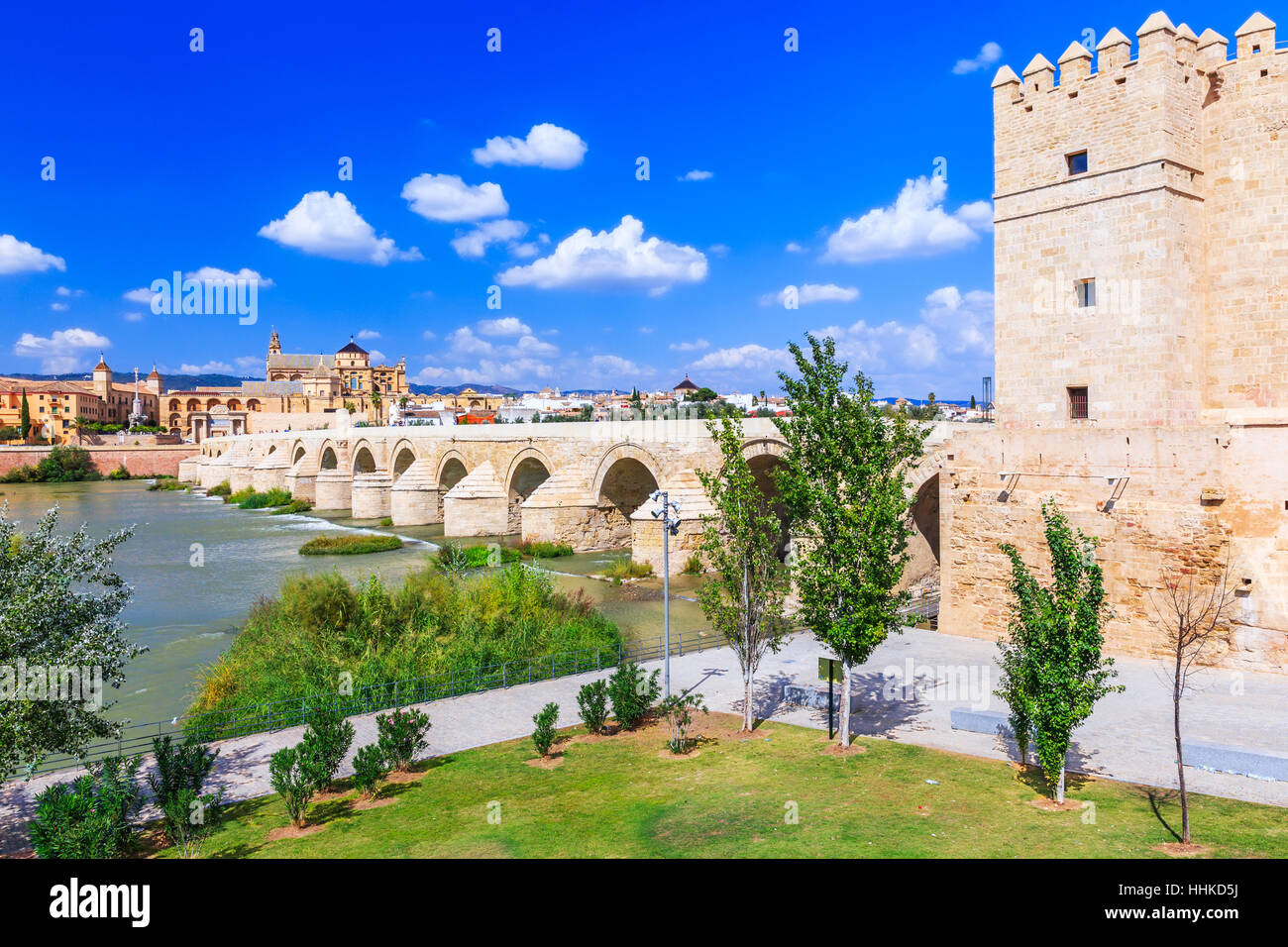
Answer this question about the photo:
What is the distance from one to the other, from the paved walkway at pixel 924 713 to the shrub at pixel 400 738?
670 mm

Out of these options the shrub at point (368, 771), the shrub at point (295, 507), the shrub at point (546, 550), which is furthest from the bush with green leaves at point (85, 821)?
the shrub at point (295, 507)

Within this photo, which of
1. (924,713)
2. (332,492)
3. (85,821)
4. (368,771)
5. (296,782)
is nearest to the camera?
(85,821)

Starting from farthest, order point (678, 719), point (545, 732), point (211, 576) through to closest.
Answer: point (211, 576), point (678, 719), point (545, 732)

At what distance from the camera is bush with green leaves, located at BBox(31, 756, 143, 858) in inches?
254

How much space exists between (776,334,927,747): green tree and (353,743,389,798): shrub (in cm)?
529

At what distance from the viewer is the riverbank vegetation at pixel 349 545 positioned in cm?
3106

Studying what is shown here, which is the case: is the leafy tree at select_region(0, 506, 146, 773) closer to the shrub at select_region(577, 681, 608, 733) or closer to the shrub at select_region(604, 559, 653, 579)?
the shrub at select_region(577, 681, 608, 733)

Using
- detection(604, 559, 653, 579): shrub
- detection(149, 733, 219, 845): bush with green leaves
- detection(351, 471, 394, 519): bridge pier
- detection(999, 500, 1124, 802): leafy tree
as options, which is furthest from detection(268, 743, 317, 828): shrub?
detection(351, 471, 394, 519): bridge pier

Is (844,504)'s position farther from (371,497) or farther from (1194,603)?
(371,497)

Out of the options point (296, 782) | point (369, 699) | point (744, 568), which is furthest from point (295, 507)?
point (296, 782)

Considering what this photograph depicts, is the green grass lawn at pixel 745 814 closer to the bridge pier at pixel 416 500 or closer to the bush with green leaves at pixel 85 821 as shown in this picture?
the bush with green leaves at pixel 85 821

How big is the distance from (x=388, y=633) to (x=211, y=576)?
15.1m

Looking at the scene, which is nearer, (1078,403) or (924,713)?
(924,713)

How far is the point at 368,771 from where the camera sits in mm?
8438
